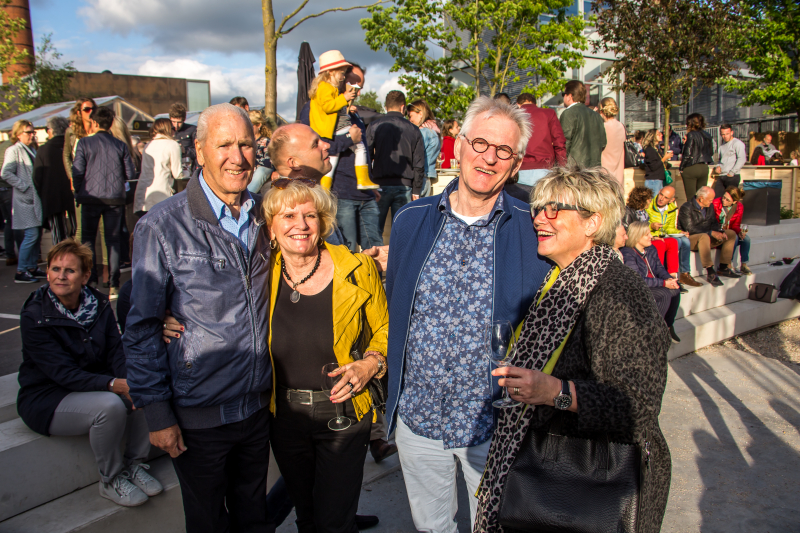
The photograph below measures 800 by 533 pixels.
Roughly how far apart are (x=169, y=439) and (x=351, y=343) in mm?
818

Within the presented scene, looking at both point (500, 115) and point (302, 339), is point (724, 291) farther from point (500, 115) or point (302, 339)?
point (302, 339)

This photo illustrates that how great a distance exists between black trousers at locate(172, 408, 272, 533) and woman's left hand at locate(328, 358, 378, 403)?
1.25 feet

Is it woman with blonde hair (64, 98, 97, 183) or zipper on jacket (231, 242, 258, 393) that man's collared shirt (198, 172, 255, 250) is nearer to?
zipper on jacket (231, 242, 258, 393)

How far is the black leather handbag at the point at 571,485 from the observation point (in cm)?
169

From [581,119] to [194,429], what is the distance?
251 inches

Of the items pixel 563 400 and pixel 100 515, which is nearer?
pixel 563 400

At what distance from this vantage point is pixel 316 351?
2.33m

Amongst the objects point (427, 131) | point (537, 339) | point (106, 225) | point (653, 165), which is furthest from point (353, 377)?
point (653, 165)

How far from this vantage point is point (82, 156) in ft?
19.2

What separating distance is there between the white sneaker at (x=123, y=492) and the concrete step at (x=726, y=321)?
18.6 feet

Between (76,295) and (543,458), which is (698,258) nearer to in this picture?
(543,458)

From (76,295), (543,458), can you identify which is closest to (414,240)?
(543,458)

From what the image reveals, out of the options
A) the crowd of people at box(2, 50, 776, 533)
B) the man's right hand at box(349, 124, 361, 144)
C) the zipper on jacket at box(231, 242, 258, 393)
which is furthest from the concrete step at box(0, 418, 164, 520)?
the man's right hand at box(349, 124, 361, 144)

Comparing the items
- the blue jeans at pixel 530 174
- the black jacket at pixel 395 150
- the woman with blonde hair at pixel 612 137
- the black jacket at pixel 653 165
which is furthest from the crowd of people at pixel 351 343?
the black jacket at pixel 653 165
